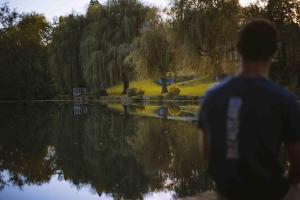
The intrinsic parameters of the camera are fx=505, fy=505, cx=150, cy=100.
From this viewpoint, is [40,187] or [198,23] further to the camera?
[198,23]

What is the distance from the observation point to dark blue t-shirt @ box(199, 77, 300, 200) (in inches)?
87.3

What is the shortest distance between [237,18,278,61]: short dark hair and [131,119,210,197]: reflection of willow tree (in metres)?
5.57

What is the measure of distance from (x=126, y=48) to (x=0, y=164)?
29317mm

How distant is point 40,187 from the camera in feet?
31.2

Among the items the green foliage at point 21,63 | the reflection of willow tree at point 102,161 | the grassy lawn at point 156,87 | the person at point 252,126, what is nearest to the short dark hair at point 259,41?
the person at point 252,126

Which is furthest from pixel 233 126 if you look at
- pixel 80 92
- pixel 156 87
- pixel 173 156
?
pixel 156 87

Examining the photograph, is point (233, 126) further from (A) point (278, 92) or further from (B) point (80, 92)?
(B) point (80, 92)


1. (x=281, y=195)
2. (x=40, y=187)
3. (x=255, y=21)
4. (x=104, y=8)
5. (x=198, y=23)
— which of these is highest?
(x=104, y=8)

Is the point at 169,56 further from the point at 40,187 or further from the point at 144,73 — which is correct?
the point at 40,187

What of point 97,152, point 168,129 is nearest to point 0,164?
point 97,152

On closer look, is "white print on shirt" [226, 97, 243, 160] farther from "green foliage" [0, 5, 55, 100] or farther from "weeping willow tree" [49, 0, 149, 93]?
"green foliage" [0, 5, 55, 100]

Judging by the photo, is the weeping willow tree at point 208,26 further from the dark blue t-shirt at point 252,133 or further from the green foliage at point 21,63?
the green foliage at point 21,63

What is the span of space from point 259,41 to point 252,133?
1.43ft

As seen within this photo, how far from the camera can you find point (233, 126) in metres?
2.25
